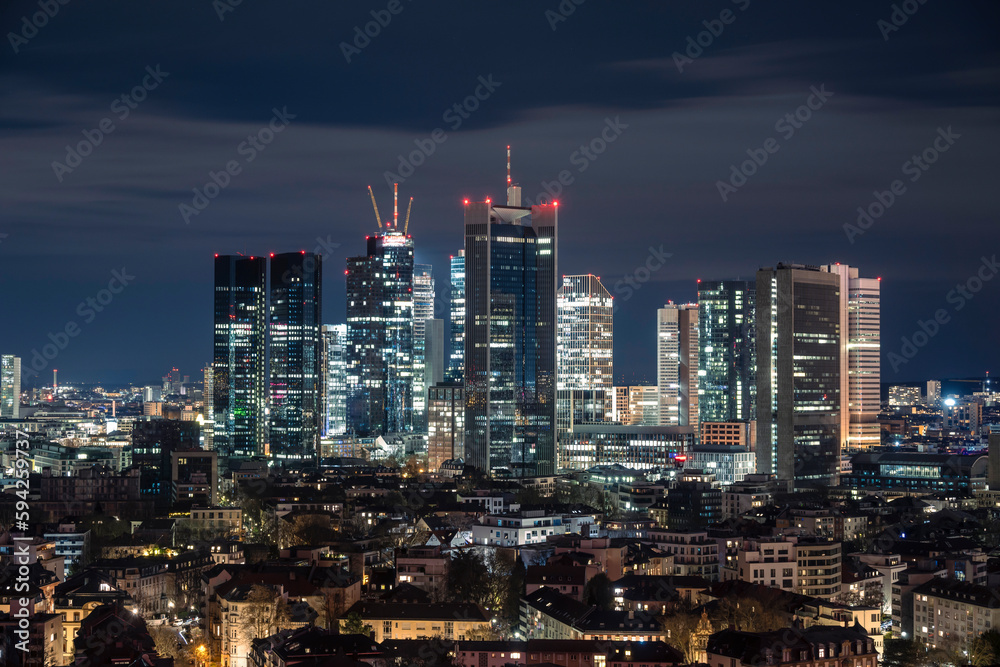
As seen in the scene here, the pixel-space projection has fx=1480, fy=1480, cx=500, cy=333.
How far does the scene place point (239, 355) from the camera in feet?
436

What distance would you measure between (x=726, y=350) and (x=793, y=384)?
32308 mm

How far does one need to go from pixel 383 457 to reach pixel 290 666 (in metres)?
85.4

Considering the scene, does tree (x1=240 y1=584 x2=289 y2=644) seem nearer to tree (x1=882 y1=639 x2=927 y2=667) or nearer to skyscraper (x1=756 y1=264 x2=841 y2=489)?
tree (x1=882 y1=639 x2=927 y2=667)

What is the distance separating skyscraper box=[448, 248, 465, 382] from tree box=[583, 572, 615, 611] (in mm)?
65737

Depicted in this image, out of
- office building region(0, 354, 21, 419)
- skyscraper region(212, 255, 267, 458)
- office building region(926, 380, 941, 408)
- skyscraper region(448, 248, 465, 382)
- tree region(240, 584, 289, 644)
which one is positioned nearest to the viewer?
tree region(240, 584, 289, 644)

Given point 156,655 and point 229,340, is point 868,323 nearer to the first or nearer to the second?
point 229,340

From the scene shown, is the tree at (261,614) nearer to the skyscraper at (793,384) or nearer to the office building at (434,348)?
the skyscraper at (793,384)

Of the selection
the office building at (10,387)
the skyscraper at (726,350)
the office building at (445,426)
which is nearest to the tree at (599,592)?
the office building at (445,426)

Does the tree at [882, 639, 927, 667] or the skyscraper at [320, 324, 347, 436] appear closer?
the tree at [882, 639, 927, 667]

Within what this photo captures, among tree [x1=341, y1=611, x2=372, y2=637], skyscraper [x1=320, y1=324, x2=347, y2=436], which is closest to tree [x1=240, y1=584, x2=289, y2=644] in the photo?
tree [x1=341, y1=611, x2=372, y2=637]

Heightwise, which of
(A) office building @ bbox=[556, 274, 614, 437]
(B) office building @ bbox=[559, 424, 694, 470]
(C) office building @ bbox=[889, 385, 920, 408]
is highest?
(A) office building @ bbox=[556, 274, 614, 437]

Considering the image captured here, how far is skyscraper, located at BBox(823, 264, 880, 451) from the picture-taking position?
11694cm

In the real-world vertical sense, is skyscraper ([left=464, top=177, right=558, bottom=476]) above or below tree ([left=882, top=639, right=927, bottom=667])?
above

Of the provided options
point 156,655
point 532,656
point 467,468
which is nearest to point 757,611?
point 532,656
